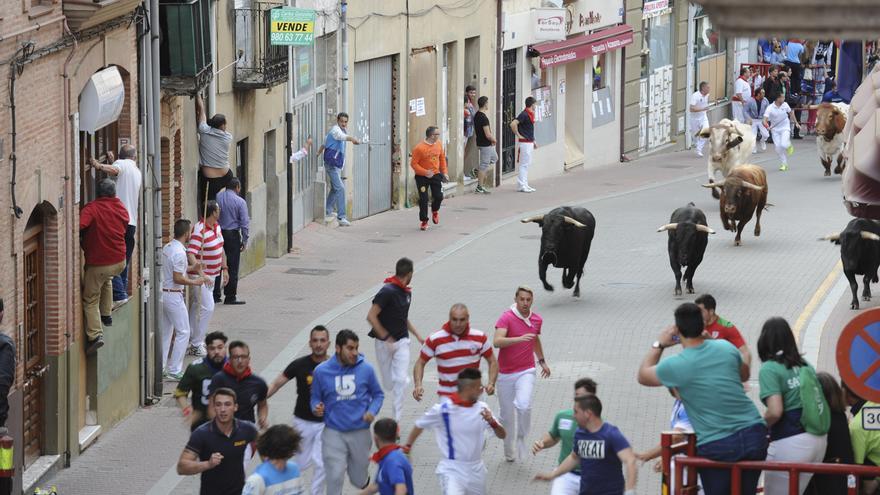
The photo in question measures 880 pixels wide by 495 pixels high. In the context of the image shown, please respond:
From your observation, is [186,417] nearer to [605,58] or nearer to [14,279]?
[14,279]

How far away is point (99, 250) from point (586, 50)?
961 inches

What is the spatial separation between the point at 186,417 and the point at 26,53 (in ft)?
10.6

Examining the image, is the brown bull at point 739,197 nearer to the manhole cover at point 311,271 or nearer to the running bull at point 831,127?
the manhole cover at point 311,271

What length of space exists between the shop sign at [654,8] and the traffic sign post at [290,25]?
1990cm

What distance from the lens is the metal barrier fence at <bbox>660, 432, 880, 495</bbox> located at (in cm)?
1036

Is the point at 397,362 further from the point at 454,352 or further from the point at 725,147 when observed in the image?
the point at 725,147

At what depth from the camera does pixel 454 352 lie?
14625 mm

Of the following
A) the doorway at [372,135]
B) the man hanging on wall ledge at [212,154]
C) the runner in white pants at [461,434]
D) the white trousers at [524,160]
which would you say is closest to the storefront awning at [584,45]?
the white trousers at [524,160]

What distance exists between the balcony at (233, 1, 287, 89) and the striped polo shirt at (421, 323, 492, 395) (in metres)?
10.0

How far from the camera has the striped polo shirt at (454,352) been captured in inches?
575

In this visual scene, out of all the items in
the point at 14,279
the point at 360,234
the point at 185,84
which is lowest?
the point at 360,234

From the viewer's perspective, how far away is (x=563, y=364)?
63.1ft

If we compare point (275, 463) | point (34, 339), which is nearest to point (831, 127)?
point (34, 339)

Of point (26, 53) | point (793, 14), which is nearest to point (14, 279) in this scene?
point (26, 53)
